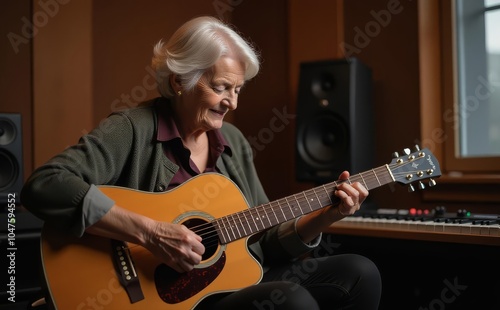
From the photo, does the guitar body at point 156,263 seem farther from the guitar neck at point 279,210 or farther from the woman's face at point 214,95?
the woman's face at point 214,95

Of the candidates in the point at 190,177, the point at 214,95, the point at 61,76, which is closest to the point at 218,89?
the point at 214,95

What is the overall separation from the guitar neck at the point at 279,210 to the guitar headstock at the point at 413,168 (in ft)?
0.10

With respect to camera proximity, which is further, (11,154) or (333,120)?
(333,120)

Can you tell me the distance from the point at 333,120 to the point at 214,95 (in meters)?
0.90

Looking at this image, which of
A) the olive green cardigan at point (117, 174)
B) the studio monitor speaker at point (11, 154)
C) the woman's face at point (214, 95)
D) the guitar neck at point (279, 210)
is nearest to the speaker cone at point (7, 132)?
the studio monitor speaker at point (11, 154)

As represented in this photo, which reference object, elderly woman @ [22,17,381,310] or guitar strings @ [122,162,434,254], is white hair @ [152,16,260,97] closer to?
elderly woman @ [22,17,381,310]

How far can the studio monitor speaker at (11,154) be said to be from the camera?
1.80 meters

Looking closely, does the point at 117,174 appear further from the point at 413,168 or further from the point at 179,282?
the point at 413,168

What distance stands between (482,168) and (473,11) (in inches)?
29.4

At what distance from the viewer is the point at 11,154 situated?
1.82 m

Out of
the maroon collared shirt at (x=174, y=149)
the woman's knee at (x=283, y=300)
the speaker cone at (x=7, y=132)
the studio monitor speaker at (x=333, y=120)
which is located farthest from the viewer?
the studio monitor speaker at (x=333, y=120)

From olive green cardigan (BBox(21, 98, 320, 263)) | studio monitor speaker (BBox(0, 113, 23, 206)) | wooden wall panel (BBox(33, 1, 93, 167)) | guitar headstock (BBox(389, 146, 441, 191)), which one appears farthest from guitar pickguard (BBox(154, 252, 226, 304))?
wooden wall panel (BBox(33, 1, 93, 167))

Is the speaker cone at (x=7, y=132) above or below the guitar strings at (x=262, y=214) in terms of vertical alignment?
above

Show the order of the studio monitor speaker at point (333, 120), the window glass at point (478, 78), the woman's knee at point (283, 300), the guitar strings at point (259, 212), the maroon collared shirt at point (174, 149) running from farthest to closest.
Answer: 1. the window glass at point (478, 78)
2. the studio monitor speaker at point (333, 120)
3. the maroon collared shirt at point (174, 149)
4. the guitar strings at point (259, 212)
5. the woman's knee at point (283, 300)
